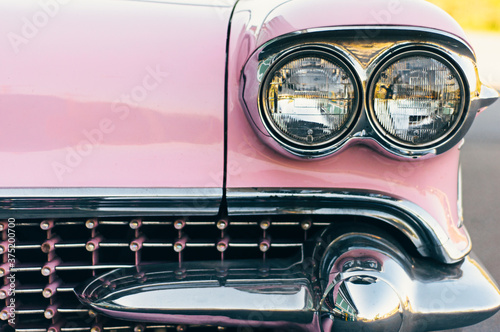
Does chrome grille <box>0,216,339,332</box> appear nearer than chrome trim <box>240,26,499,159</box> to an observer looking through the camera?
No

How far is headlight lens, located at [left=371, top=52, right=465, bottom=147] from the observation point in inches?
44.1

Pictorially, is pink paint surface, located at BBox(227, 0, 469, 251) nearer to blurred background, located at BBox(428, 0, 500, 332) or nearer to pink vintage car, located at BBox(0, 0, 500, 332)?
pink vintage car, located at BBox(0, 0, 500, 332)

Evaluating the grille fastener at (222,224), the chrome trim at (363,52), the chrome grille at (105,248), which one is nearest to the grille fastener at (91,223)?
the chrome grille at (105,248)

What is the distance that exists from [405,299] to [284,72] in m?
0.62

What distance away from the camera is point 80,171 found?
1167 millimetres

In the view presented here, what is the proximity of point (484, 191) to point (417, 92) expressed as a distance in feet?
6.91

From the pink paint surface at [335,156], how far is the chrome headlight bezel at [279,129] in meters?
0.06

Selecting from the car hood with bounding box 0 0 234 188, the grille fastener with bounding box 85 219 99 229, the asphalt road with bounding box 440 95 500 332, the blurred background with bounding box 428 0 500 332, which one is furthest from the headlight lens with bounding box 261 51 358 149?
the asphalt road with bounding box 440 95 500 332

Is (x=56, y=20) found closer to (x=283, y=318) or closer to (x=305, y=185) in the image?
(x=305, y=185)

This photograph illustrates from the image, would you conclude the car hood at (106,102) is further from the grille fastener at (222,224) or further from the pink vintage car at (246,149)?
the grille fastener at (222,224)

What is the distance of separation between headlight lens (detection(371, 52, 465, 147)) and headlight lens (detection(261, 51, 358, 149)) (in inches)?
2.8

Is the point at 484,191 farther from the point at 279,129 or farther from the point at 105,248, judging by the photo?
the point at 105,248

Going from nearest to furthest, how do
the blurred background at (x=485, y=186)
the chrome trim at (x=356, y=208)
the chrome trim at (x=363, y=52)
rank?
the chrome trim at (x=363, y=52) < the chrome trim at (x=356, y=208) < the blurred background at (x=485, y=186)

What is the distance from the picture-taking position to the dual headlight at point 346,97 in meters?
1.12
